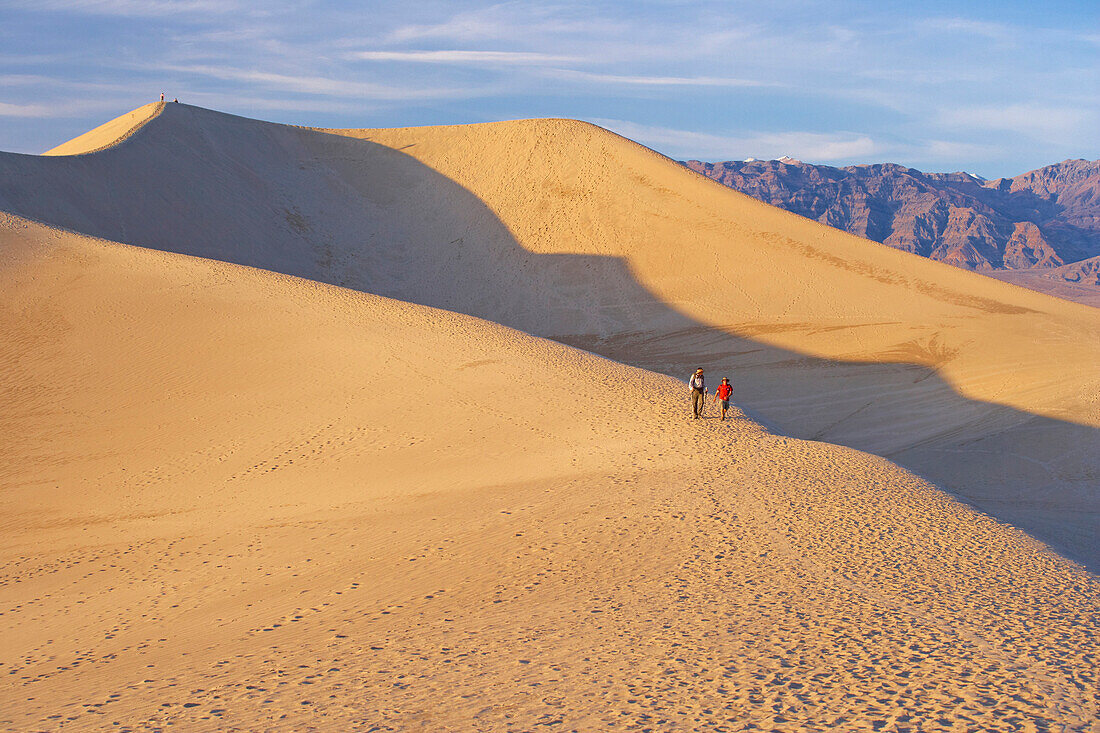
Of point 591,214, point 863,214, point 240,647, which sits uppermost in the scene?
point 863,214

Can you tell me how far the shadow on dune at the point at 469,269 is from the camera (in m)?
19.9

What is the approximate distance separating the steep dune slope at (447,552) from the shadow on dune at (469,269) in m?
5.39

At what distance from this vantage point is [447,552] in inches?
388

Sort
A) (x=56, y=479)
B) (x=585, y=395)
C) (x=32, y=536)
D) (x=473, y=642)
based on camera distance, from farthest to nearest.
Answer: (x=585, y=395)
(x=56, y=479)
(x=32, y=536)
(x=473, y=642)

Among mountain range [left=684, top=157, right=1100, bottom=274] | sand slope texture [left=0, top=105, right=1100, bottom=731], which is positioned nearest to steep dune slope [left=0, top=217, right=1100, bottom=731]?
sand slope texture [left=0, top=105, right=1100, bottom=731]

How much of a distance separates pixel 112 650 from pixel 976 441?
18.8 meters

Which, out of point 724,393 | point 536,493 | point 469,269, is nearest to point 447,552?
point 536,493

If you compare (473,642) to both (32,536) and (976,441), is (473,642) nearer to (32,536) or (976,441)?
(32,536)

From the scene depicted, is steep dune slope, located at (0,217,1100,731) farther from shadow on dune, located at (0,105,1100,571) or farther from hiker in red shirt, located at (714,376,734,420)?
shadow on dune, located at (0,105,1100,571)

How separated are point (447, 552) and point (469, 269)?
2929 centimetres

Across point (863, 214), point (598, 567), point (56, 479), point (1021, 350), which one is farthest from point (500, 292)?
point (863, 214)

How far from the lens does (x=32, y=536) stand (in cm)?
1234

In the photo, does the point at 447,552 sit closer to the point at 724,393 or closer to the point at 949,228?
the point at 724,393

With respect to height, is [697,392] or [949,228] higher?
[949,228]
